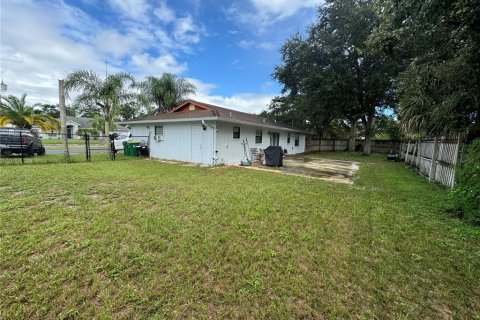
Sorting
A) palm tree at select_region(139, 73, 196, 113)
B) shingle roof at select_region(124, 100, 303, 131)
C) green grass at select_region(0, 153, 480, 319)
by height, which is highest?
palm tree at select_region(139, 73, 196, 113)

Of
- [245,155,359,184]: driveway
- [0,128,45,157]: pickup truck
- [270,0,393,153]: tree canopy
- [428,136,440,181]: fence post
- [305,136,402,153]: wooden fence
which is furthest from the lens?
[305,136,402,153]: wooden fence

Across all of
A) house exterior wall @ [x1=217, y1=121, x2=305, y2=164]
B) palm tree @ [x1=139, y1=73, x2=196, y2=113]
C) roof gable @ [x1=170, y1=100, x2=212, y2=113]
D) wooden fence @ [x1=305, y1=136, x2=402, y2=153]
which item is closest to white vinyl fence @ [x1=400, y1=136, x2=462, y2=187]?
house exterior wall @ [x1=217, y1=121, x2=305, y2=164]

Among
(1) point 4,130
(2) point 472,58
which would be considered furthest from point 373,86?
(1) point 4,130

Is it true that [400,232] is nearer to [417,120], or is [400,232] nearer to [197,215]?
[197,215]

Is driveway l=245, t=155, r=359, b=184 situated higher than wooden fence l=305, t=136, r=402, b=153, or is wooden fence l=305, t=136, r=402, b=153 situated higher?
wooden fence l=305, t=136, r=402, b=153

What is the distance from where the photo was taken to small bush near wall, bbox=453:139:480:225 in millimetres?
3770

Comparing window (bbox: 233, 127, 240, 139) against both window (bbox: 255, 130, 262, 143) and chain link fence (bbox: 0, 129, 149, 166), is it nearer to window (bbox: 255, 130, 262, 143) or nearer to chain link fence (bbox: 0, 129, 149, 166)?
window (bbox: 255, 130, 262, 143)

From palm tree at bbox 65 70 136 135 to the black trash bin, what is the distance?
27.9ft

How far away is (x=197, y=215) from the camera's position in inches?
151

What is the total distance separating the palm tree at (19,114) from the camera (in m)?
18.0

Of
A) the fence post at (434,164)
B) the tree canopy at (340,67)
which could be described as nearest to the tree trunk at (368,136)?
the tree canopy at (340,67)

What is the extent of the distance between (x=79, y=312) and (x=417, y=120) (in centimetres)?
1007

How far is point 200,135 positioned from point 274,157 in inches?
155

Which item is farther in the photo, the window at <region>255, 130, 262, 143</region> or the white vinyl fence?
the window at <region>255, 130, 262, 143</region>
